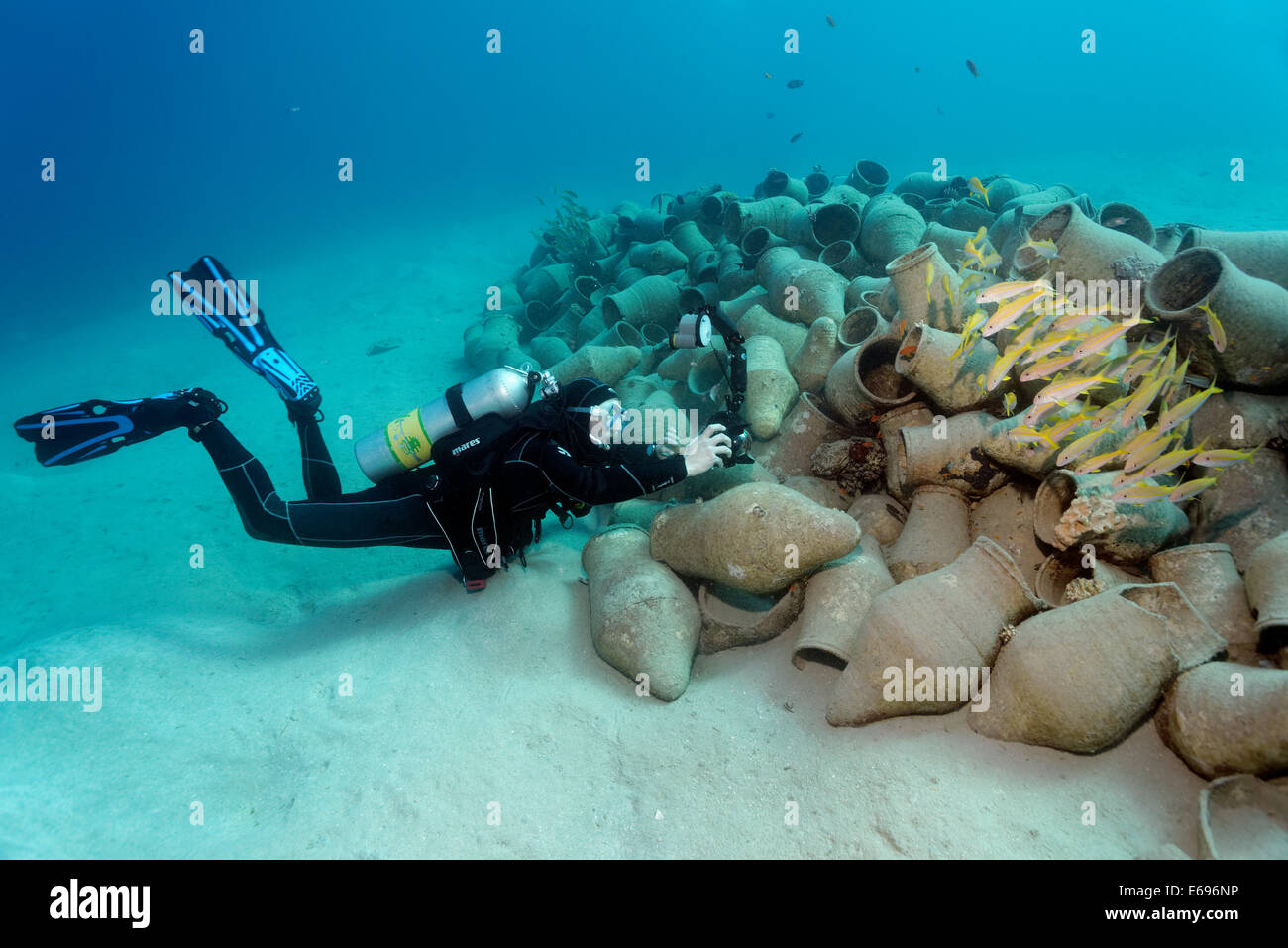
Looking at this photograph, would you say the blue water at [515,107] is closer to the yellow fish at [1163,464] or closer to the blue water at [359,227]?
the blue water at [359,227]

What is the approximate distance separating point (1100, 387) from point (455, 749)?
173 inches

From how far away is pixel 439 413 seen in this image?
4.51 m

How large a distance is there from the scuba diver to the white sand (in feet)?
2.08

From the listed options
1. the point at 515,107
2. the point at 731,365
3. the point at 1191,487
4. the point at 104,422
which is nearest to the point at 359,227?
the point at 104,422

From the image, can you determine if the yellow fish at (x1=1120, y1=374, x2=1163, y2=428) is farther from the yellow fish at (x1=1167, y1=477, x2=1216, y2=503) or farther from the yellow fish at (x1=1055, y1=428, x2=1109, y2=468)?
the yellow fish at (x1=1167, y1=477, x2=1216, y2=503)

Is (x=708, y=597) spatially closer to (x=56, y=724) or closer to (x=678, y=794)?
(x=678, y=794)

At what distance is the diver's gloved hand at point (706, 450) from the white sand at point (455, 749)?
1.31 meters

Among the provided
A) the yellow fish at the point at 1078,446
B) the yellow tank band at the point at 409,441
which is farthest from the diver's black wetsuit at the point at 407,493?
the yellow fish at the point at 1078,446

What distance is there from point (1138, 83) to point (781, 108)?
36251 millimetres

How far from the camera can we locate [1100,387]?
3471mm

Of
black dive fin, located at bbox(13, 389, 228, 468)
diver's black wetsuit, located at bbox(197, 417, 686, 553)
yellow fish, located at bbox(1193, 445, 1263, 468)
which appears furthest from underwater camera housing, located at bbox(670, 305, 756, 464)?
black dive fin, located at bbox(13, 389, 228, 468)

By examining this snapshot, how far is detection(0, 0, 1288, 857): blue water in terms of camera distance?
3336 millimetres

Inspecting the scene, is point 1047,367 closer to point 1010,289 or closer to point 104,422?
point 1010,289

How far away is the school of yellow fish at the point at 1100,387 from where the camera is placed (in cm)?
289
